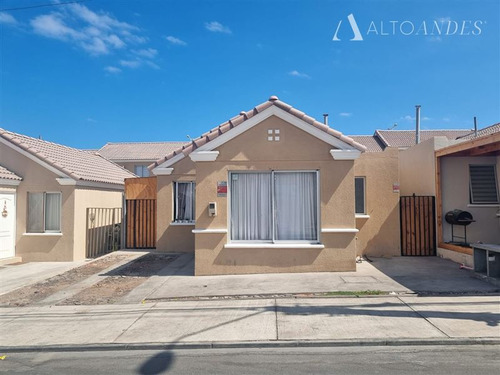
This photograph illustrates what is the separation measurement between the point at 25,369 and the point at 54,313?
6.92 ft

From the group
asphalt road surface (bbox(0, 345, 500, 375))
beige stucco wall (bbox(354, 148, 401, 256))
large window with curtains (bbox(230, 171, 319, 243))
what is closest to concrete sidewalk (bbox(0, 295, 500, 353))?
asphalt road surface (bbox(0, 345, 500, 375))

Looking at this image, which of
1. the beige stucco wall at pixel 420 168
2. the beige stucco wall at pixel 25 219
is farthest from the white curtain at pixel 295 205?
the beige stucco wall at pixel 25 219

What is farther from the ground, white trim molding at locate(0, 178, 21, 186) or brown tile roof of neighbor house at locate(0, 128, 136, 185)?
brown tile roof of neighbor house at locate(0, 128, 136, 185)

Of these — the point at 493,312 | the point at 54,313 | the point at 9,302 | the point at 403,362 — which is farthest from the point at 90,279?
the point at 493,312

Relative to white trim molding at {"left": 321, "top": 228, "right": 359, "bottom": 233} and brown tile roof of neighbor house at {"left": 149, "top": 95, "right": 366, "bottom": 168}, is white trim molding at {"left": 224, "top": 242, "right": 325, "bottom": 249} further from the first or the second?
brown tile roof of neighbor house at {"left": 149, "top": 95, "right": 366, "bottom": 168}

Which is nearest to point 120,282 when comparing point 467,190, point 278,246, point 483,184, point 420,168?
point 278,246

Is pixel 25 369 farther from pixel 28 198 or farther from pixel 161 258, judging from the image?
pixel 28 198

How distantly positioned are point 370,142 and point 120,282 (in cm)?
3225

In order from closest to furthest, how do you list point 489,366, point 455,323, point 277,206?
point 489,366 < point 455,323 < point 277,206

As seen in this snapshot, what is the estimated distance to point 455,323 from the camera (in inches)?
201

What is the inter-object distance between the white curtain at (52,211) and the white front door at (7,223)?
102cm

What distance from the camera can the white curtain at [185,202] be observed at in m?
12.2

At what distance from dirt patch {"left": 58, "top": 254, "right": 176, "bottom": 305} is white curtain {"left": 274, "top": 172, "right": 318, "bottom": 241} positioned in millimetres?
3787

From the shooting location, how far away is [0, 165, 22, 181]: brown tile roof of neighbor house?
10.4 m
